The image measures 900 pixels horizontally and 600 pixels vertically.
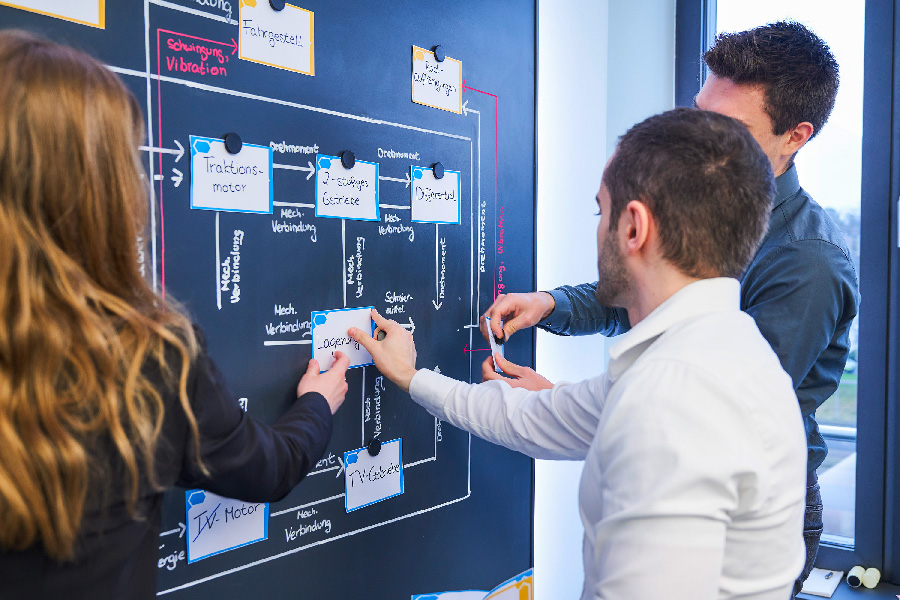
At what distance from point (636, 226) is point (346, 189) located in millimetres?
610

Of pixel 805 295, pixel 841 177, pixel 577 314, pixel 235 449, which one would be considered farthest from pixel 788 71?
pixel 235 449

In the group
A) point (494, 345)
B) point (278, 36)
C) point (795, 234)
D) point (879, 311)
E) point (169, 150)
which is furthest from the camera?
point (879, 311)

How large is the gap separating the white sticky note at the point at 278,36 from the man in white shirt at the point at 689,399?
63cm

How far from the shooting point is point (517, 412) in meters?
1.39

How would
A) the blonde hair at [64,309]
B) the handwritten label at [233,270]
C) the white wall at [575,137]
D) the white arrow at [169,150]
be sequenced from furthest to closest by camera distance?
the white wall at [575,137] → the handwritten label at [233,270] → the white arrow at [169,150] → the blonde hair at [64,309]

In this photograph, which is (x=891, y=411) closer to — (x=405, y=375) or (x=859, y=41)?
(x=859, y=41)

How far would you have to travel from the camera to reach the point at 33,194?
0.69 metres

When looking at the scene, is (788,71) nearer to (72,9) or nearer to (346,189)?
(346,189)

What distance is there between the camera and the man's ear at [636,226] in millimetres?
1021

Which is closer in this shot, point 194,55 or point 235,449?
point 235,449

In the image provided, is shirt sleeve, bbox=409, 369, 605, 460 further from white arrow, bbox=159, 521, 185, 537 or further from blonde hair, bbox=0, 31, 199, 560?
blonde hair, bbox=0, 31, 199, 560

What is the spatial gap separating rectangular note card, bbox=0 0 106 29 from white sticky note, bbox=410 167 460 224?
692 mm

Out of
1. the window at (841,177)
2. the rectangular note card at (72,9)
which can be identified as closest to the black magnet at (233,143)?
the rectangular note card at (72,9)

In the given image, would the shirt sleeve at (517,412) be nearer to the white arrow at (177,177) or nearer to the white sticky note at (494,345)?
the white sticky note at (494,345)
